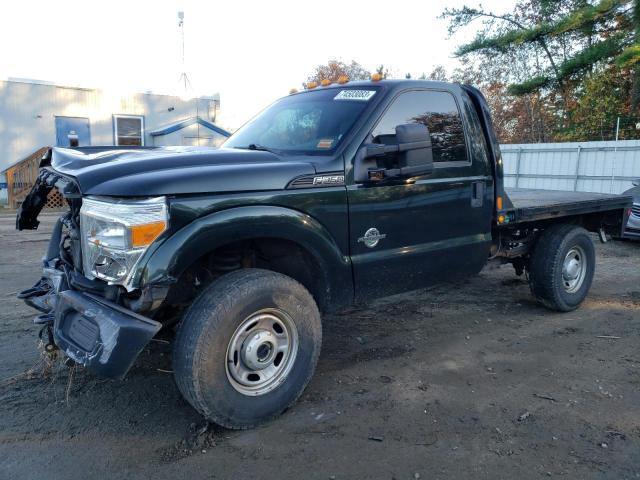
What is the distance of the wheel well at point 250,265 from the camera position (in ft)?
10.7

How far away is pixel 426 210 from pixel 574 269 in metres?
2.41

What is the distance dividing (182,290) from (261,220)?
0.70 m

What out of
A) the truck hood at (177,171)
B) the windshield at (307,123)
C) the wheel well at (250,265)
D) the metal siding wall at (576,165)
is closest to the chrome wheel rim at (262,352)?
the wheel well at (250,265)

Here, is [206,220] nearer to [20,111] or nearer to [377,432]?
[377,432]

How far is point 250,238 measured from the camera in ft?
10.2

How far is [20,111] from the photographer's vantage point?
1522 cm

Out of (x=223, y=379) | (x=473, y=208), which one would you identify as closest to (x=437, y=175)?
(x=473, y=208)

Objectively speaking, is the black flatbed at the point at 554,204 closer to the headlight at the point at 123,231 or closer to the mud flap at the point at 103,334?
the headlight at the point at 123,231

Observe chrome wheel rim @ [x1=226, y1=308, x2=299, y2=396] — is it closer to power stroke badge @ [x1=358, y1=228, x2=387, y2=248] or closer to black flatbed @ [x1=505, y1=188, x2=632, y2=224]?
power stroke badge @ [x1=358, y1=228, x2=387, y2=248]

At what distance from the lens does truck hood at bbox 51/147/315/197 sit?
2818mm

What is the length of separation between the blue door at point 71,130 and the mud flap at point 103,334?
1464 centimetres

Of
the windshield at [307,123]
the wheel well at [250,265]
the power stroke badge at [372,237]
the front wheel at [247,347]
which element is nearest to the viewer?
the front wheel at [247,347]

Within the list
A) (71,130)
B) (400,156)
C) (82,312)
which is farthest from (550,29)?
(82,312)

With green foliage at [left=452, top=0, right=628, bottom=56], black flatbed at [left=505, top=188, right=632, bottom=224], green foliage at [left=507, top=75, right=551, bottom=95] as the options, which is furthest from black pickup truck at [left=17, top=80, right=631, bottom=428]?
green foliage at [left=507, top=75, right=551, bottom=95]
